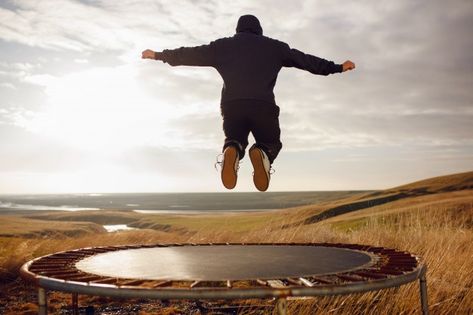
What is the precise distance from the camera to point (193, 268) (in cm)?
313

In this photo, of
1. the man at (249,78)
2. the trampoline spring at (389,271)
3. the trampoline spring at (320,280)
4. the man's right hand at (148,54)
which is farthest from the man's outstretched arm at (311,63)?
the trampoline spring at (320,280)

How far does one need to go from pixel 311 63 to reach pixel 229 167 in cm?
136

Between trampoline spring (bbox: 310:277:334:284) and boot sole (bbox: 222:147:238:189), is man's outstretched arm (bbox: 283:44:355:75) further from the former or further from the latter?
trampoline spring (bbox: 310:277:334:284)

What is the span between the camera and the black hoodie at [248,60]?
172 inches

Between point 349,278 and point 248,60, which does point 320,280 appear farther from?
point 248,60

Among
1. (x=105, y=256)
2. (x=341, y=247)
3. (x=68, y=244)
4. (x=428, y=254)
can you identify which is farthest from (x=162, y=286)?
(x=68, y=244)

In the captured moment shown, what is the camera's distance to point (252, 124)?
172 inches

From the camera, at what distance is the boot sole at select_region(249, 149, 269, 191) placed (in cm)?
426

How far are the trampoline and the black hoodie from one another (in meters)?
1.43

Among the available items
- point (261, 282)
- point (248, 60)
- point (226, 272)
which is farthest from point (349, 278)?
point (248, 60)

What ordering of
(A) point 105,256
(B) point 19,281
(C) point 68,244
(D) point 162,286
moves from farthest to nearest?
(C) point 68,244 → (B) point 19,281 → (A) point 105,256 → (D) point 162,286

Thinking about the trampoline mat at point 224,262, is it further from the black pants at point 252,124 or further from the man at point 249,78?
the black pants at point 252,124

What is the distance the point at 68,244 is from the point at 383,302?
4.65 m

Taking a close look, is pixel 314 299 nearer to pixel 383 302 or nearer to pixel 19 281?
pixel 383 302
